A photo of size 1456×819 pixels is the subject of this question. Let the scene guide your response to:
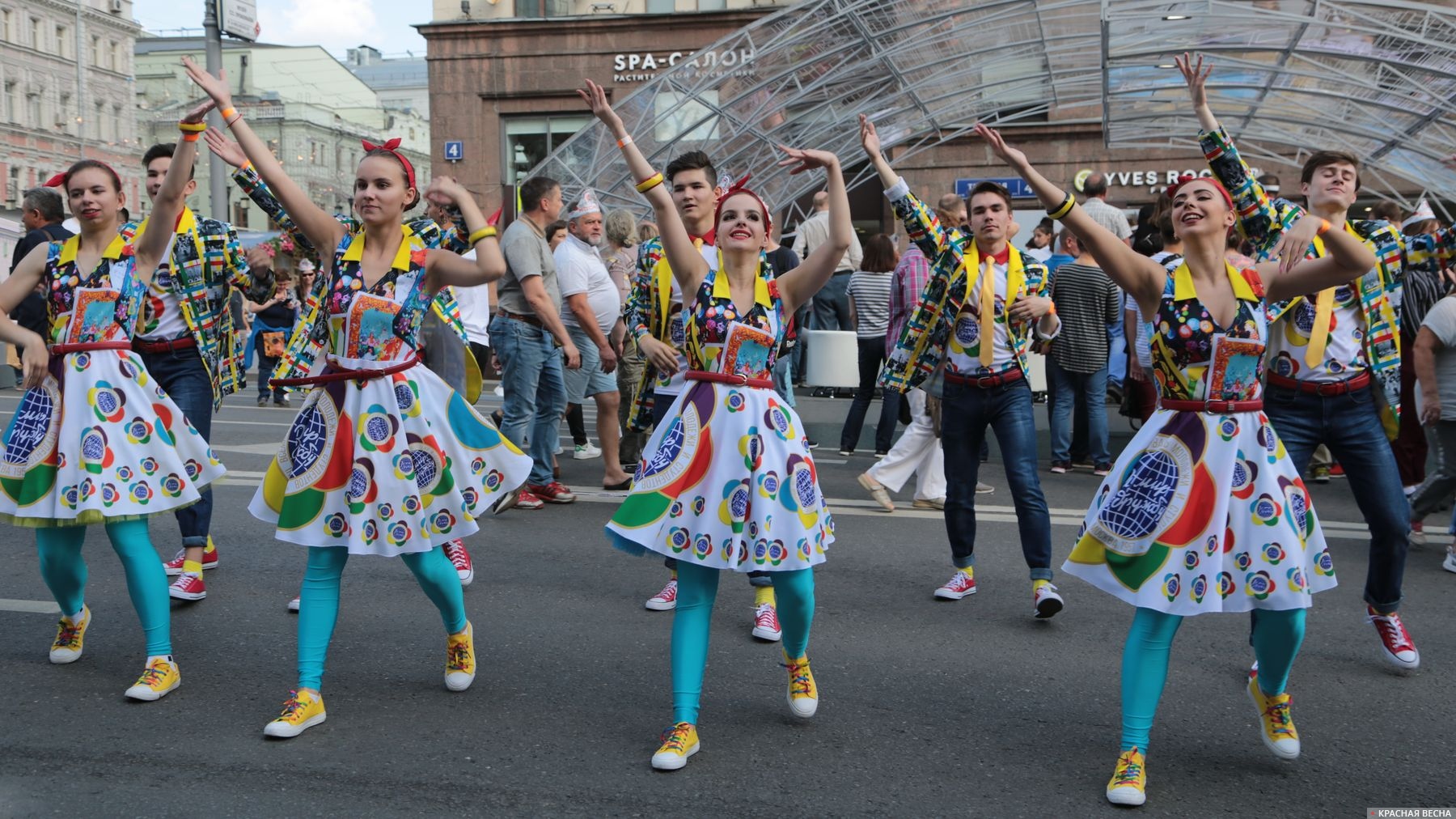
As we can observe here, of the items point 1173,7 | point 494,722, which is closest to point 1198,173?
point 494,722

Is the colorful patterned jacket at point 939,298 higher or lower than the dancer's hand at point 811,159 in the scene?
lower

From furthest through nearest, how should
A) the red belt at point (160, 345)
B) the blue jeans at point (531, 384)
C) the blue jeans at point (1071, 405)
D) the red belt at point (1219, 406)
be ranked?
the blue jeans at point (1071, 405)
the blue jeans at point (531, 384)
the red belt at point (160, 345)
the red belt at point (1219, 406)

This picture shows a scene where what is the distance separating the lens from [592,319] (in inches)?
320

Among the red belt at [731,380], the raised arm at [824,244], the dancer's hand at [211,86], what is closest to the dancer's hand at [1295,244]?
the raised arm at [824,244]

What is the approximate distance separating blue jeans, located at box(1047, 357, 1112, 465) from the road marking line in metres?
6.97

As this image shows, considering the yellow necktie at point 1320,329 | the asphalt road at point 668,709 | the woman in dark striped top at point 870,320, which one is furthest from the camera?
the woman in dark striped top at point 870,320

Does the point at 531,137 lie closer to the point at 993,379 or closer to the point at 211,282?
the point at 211,282

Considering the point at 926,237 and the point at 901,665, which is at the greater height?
the point at 926,237

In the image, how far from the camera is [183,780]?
377cm

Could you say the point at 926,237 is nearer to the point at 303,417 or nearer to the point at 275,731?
the point at 303,417

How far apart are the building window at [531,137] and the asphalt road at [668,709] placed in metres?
22.4

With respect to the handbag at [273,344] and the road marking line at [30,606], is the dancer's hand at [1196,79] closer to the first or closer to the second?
the road marking line at [30,606]

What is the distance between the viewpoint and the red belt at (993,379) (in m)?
5.84

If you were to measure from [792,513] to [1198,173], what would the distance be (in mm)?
1749
